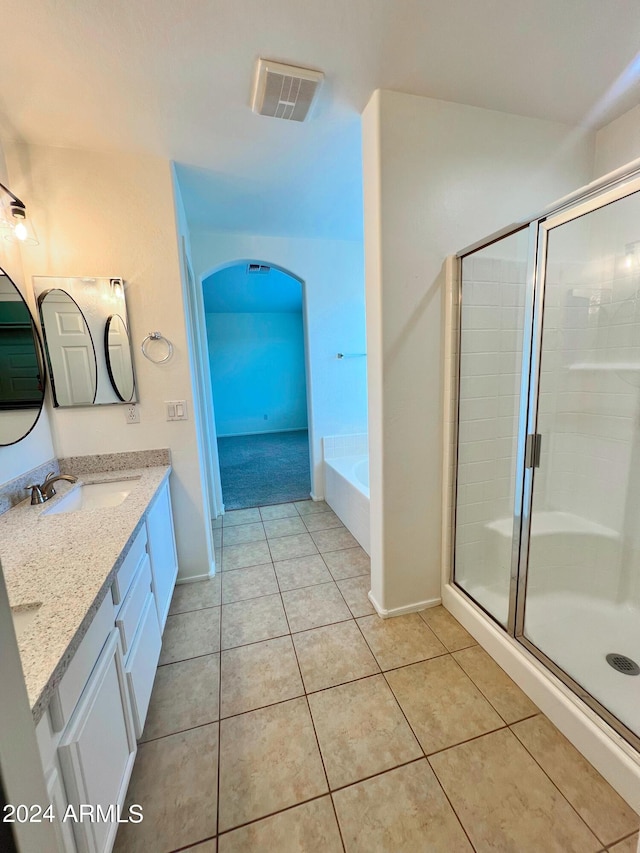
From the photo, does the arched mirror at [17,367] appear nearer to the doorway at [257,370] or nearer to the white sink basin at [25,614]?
the white sink basin at [25,614]

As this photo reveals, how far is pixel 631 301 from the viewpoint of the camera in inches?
69.2

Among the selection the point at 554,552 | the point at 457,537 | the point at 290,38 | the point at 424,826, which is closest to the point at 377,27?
the point at 290,38

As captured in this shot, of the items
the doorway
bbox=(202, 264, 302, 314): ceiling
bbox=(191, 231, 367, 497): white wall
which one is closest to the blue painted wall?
the doorway

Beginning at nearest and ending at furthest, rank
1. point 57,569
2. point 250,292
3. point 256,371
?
point 57,569 → point 250,292 → point 256,371

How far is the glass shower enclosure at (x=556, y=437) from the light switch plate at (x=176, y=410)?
1.66m

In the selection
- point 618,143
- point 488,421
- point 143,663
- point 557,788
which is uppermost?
point 618,143

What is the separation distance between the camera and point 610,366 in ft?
5.99

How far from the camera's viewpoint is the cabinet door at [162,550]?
67.1 inches

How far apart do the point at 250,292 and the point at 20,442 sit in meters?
4.74

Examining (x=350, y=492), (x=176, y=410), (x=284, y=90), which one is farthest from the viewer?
(x=350, y=492)

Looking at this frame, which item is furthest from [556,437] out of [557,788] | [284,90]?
[284,90]

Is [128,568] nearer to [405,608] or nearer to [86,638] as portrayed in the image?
[86,638]

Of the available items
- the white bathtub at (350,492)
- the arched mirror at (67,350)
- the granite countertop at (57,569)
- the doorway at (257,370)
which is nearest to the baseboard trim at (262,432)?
the doorway at (257,370)

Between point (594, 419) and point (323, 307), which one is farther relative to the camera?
point (323, 307)
